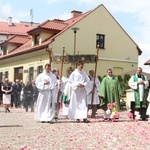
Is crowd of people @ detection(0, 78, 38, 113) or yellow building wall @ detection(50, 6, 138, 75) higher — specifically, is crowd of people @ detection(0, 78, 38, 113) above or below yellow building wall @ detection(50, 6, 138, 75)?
below

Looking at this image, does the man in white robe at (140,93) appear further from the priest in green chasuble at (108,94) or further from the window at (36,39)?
the window at (36,39)

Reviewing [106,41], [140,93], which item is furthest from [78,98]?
[106,41]

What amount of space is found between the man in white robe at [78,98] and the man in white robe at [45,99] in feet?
2.12

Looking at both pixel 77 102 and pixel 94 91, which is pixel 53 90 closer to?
pixel 77 102

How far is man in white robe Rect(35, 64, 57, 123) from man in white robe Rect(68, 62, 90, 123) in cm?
65

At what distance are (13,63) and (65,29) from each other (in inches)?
365

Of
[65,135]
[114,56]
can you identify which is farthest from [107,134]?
[114,56]

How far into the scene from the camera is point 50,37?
34.4 meters

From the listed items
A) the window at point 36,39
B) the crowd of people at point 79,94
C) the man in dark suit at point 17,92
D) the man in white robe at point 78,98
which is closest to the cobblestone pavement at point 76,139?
the man in white robe at point 78,98

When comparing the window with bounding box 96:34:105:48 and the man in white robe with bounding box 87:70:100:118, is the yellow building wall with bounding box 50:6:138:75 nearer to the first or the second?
the window with bounding box 96:34:105:48

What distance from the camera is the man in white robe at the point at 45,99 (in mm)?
13133

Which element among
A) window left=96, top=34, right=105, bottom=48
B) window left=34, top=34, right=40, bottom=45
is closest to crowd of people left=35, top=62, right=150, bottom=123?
window left=96, top=34, right=105, bottom=48

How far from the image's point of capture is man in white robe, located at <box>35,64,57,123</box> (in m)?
13.1

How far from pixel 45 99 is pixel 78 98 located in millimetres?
1112
